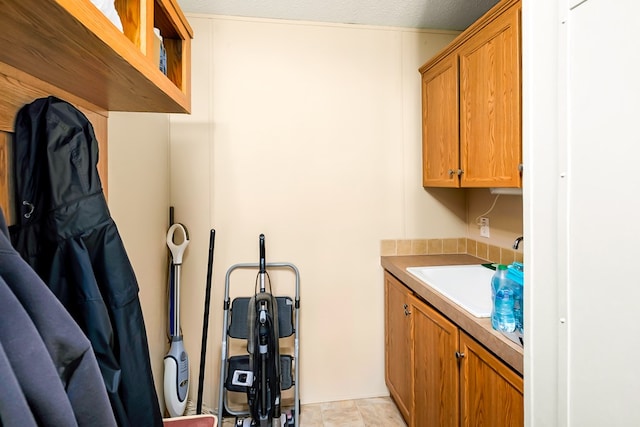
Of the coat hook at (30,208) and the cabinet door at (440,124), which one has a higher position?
the cabinet door at (440,124)

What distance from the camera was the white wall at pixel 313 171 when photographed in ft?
6.86

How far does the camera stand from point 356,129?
7.30ft

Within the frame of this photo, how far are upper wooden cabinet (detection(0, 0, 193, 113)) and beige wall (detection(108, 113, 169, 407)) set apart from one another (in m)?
0.34

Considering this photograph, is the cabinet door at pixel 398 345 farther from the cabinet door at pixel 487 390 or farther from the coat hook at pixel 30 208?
the coat hook at pixel 30 208

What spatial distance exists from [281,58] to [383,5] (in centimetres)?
68

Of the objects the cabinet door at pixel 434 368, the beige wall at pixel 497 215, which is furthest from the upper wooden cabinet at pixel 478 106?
the cabinet door at pixel 434 368

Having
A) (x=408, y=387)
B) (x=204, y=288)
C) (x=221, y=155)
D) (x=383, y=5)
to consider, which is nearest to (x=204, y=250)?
(x=204, y=288)

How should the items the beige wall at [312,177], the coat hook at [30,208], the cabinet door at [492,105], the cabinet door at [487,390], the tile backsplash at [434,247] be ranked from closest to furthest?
the coat hook at [30,208] < the cabinet door at [487,390] < the cabinet door at [492,105] < the beige wall at [312,177] < the tile backsplash at [434,247]

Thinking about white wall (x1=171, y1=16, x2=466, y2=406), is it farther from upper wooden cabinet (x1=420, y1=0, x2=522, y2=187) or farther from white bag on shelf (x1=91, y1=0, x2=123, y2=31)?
white bag on shelf (x1=91, y1=0, x2=123, y2=31)

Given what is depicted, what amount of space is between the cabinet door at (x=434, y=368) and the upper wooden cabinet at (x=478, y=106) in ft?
2.19

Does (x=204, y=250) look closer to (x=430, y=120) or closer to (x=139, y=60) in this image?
(x=139, y=60)

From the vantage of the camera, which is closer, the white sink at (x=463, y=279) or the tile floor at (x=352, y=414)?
the white sink at (x=463, y=279)

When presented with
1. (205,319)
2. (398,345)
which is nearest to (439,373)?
(398,345)

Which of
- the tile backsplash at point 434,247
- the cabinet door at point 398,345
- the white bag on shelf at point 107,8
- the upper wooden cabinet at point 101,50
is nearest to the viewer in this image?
the upper wooden cabinet at point 101,50
